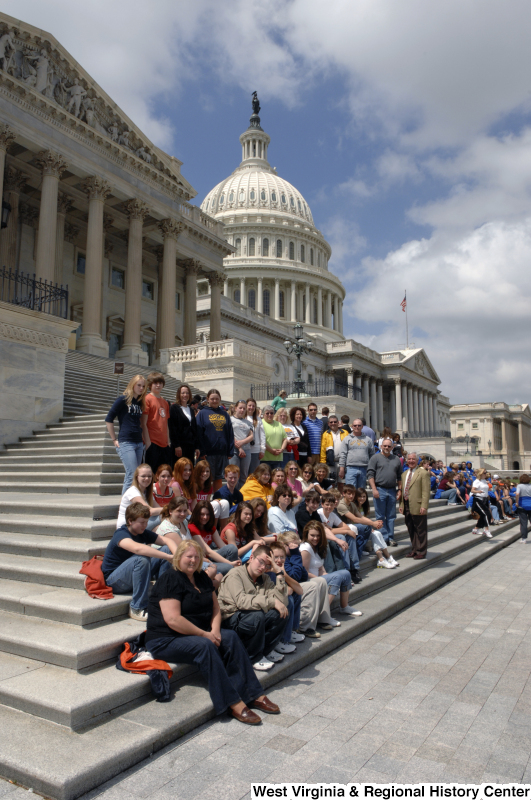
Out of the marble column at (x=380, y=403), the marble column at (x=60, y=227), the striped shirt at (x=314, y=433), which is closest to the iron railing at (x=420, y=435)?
the marble column at (x=380, y=403)

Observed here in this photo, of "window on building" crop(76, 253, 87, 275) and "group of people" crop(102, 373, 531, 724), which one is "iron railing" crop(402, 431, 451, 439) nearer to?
"window on building" crop(76, 253, 87, 275)

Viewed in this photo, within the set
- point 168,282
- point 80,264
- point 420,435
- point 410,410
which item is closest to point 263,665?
point 168,282

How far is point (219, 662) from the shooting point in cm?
465

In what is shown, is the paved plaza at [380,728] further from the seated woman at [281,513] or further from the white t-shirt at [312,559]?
the seated woman at [281,513]

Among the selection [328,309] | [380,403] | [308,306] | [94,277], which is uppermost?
[328,309]

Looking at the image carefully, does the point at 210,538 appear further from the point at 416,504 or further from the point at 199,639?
the point at 416,504

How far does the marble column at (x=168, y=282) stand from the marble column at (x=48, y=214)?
7.01 meters

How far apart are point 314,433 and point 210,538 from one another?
5.56 m

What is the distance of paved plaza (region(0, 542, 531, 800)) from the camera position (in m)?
3.79

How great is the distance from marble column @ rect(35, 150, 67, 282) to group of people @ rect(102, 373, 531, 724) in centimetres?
1500

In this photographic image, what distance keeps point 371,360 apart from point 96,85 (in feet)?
176

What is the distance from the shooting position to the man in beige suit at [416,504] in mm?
10547

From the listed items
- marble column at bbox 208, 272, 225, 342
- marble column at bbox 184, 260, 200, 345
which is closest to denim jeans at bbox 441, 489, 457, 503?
marble column at bbox 184, 260, 200, 345

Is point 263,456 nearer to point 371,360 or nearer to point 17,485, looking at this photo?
point 17,485
